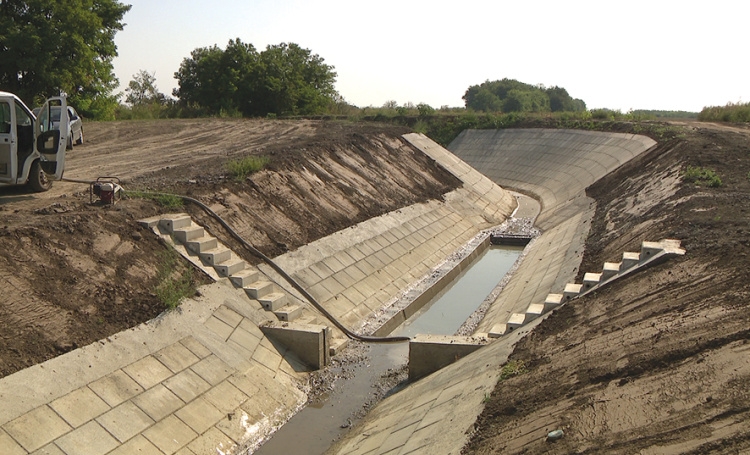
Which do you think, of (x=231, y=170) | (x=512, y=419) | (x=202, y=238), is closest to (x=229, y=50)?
(x=231, y=170)

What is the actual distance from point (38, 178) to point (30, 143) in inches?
45.8

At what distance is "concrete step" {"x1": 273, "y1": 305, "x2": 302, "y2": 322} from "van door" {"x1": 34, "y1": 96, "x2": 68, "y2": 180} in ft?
22.2

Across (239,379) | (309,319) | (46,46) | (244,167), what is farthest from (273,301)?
(46,46)

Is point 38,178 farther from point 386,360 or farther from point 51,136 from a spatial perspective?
point 386,360

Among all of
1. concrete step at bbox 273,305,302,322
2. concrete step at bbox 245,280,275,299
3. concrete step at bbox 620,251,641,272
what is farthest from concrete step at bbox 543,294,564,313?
concrete step at bbox 245,280,275,299

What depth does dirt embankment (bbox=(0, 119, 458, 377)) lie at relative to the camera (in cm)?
1123

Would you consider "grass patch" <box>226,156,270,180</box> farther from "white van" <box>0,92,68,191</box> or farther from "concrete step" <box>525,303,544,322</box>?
"concrete step" <box>525,303,544,322</box>

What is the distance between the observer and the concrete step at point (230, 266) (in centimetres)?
1529

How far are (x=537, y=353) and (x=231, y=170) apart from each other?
41.3 feet

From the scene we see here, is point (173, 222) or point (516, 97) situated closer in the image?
point (173, 222)

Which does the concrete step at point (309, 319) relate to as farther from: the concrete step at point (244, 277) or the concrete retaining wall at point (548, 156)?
the concrete retaining wall at point (548, 156)

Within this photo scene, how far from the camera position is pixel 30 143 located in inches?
613

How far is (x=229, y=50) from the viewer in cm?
5331

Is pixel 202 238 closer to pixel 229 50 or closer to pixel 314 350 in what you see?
pixel 314 350
